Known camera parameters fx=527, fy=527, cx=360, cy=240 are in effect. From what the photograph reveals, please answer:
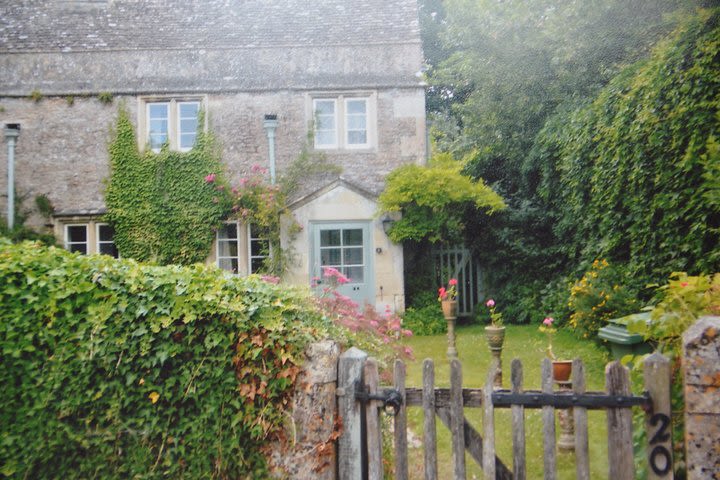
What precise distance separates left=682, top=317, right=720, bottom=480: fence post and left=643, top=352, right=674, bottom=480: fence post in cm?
9

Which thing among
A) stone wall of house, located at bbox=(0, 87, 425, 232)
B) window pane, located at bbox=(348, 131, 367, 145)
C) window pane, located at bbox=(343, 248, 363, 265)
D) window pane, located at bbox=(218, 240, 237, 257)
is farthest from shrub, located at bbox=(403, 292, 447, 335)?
window pane, located at bbox=(218, 240, 237, 257)

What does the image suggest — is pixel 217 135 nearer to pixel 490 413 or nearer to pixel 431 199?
pixel 431 199

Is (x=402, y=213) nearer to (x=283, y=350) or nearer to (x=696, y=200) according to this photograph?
(x=696, y=200)

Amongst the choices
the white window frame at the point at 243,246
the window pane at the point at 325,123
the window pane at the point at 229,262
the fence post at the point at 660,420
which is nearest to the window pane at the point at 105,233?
the white window frame at the point at 243,246

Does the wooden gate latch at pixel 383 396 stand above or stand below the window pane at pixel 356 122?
below

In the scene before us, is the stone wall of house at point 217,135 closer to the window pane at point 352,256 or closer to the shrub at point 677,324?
the window pane at point 352,256

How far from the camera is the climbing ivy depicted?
1309 cm

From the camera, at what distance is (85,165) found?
13594 millimetres

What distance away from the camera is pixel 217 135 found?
44.7 feet

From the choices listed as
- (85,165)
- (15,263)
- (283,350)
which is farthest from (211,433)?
(85,165)

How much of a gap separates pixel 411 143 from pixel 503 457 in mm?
9971

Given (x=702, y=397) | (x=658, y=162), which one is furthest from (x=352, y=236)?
(x=702, y=397)

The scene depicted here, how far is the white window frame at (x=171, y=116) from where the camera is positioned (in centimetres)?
1371

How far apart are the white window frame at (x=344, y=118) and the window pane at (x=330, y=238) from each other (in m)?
2.30
